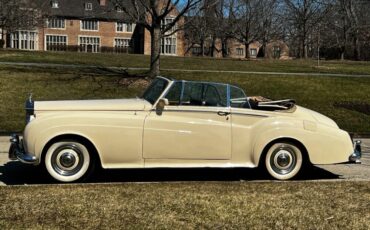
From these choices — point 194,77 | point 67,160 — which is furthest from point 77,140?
point 194,77

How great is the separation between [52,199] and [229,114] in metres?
2.87

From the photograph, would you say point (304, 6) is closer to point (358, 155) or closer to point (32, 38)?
point (32, 38)

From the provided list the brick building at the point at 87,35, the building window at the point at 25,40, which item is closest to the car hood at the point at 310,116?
the brick building at the point at 87,35

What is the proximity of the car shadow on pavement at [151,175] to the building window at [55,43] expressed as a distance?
76.6 meters

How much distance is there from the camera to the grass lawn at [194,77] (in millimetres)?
16578

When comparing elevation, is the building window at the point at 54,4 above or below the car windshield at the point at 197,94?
above

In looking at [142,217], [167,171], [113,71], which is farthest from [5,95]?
[142,217]

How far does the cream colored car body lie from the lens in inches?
287

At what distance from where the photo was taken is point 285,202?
605 centimetres

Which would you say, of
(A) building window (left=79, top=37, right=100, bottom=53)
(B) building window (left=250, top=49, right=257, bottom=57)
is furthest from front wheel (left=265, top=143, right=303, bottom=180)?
(B) building window (left=250, top=49, right=257, bottom=57)

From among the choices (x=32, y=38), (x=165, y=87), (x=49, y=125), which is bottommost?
(x=49, y=125)

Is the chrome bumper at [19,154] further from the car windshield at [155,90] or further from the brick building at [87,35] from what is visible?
the brick building at [87,35]

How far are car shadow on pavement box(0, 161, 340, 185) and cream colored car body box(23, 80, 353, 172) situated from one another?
0.31 meters

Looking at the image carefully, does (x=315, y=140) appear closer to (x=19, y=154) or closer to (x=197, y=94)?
(x=197, y=94)
